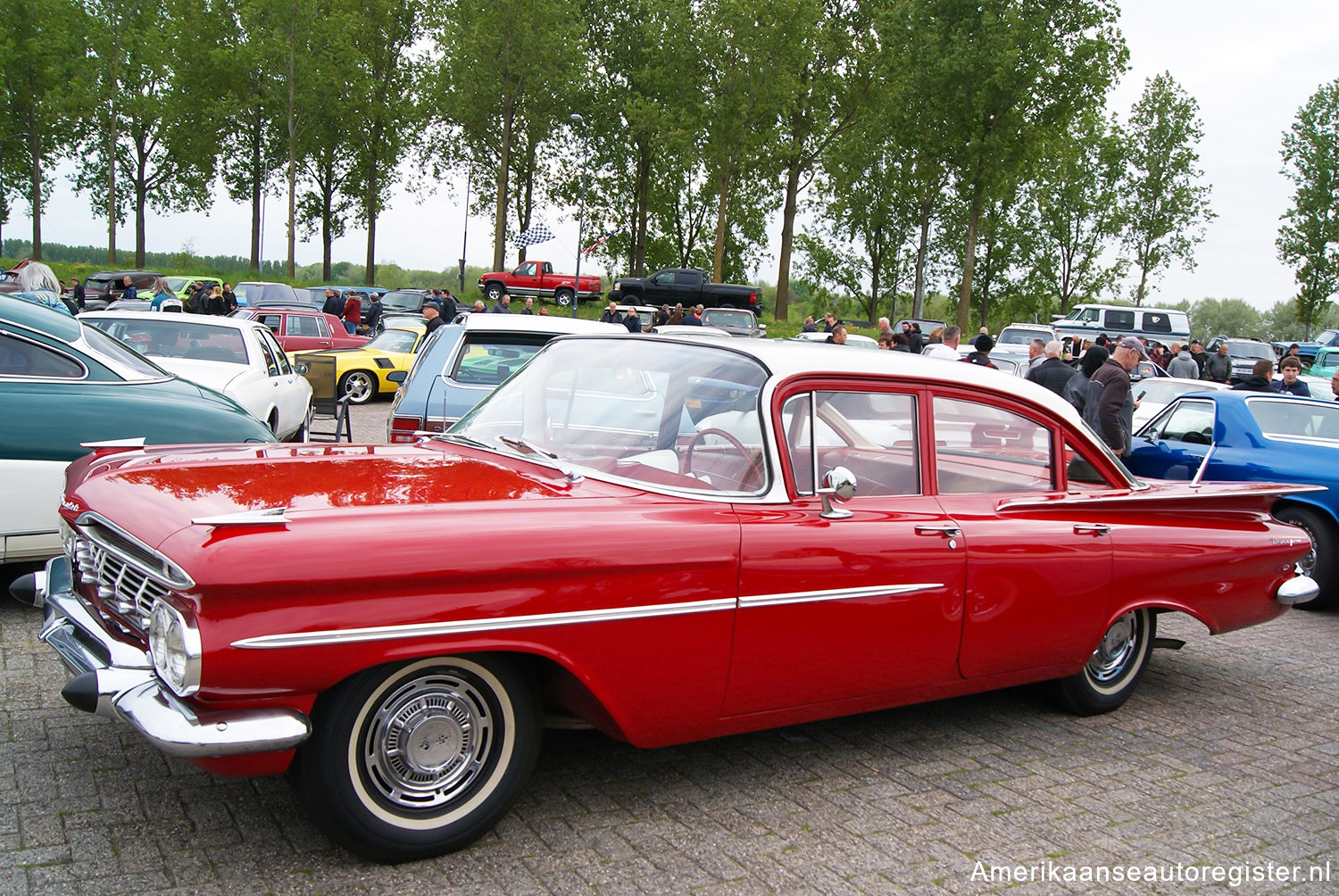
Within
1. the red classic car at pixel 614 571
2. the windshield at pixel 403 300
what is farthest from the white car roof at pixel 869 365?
the windshield at pixel 403 300

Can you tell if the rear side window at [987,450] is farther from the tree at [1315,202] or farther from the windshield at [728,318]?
the tree at [1315,202]

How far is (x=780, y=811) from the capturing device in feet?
11.9

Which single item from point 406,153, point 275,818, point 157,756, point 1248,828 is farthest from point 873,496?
point 406,153

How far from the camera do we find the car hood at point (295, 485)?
2959 mm

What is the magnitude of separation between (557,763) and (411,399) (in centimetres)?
477

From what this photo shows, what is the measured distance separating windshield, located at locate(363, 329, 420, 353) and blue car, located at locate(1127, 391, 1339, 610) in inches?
558

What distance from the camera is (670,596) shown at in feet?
10.8

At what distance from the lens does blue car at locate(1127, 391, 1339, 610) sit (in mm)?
7578

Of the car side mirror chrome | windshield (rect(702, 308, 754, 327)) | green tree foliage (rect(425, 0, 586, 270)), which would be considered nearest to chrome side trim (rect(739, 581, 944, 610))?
the car side mirror chrome

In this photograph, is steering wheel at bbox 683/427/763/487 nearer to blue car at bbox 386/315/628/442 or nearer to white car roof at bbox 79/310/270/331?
blue car at bbox 386/315/628/442

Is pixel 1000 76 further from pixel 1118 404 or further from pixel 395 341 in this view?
pixel 1118 404

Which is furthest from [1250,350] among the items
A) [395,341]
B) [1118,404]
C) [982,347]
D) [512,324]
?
[512,324]

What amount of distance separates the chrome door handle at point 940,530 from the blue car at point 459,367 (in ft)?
14.8

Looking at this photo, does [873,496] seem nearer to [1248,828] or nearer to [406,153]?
[1248,828]
